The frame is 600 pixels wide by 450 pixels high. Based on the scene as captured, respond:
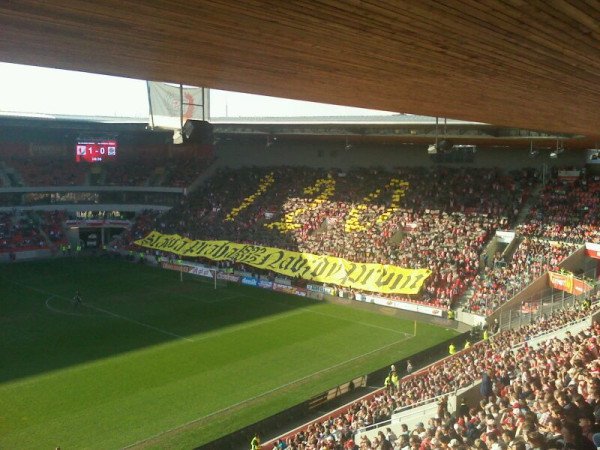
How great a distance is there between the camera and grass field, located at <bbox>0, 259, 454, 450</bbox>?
16.8m

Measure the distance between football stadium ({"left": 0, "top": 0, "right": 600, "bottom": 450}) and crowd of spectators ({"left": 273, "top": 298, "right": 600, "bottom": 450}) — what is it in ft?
0.24

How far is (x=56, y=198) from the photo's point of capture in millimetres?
47938

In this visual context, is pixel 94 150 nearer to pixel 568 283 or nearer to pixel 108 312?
pixel 108 312

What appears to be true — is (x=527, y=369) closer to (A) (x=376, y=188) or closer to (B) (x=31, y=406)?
(B) (x=31, y=406)

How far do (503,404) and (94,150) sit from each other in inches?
1579

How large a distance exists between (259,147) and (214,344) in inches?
1117

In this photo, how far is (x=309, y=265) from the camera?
111ft

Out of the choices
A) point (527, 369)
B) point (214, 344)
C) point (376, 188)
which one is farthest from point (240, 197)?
point (527, 369)

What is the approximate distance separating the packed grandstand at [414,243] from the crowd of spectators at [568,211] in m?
0.09

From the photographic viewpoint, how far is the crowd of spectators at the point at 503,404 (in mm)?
7035

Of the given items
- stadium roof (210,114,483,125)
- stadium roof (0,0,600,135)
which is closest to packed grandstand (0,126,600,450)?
stadium roof (0,0,600,135)

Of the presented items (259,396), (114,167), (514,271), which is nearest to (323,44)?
Answer: (259,396)

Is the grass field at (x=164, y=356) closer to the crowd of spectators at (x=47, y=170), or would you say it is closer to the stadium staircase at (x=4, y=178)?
the stadium staircase at (x=4, y=178)

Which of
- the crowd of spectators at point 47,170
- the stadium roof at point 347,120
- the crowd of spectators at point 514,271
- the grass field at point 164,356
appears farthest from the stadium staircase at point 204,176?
the crowd of spectators at point 514,271
